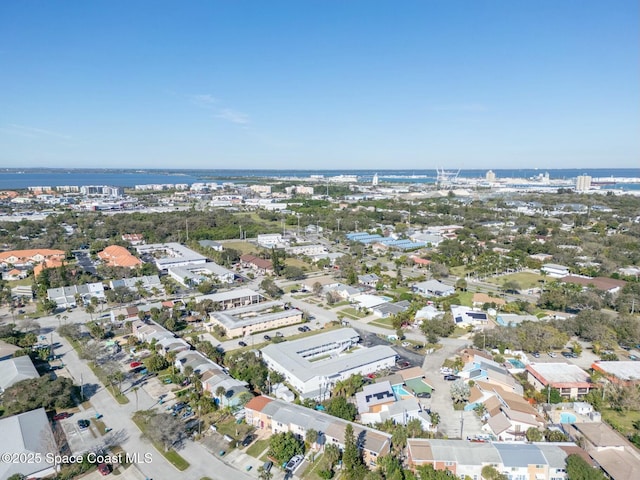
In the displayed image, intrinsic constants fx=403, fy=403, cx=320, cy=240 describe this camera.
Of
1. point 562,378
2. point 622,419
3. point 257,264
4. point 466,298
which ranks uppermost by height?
point 257,264

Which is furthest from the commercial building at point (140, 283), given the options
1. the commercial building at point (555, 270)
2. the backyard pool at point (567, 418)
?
the commercial building at point (555, 270)

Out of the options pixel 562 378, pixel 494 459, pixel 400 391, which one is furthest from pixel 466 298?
pixel 494 459

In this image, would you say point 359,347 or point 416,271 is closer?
point 359,347

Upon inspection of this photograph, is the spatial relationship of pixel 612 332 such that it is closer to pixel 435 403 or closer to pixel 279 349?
pixel 435 403

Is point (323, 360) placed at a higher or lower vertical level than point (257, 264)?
lower

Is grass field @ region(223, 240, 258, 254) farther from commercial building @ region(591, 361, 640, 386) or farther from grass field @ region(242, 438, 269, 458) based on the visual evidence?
commercial building @ region(591, 361, 640, 386)

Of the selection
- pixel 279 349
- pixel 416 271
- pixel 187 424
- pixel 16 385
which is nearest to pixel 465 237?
pixel 416 271

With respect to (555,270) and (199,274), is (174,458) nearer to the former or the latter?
(199,274)
